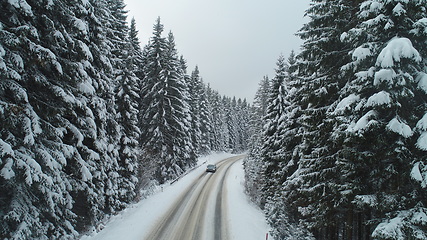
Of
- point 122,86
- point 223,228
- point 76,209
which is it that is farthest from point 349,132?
point 122,86

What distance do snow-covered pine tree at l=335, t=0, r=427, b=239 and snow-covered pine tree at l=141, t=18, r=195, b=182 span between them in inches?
834

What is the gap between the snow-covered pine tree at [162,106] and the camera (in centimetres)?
2577

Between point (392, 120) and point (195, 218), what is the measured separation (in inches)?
513

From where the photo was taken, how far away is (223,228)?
14094mm

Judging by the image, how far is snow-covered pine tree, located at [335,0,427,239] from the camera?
589 cm

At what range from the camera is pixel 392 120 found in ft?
20.4

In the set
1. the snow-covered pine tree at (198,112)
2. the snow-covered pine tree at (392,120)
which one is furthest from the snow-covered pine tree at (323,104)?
the snow-covered pine tree at (198,112)

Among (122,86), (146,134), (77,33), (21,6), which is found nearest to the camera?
(21,6)

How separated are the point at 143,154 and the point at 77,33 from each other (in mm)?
12325

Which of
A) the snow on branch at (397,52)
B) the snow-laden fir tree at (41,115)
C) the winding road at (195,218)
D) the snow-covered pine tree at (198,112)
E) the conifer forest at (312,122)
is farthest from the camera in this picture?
the snow-covered pine tree at (198,112)

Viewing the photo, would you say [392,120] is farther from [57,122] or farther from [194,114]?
[194,114]

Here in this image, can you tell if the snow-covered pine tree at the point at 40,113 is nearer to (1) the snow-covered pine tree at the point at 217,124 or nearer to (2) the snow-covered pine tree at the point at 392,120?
(2) the snow-covered pine tree at the point at 392,120

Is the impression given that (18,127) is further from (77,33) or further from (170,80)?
(170,80)

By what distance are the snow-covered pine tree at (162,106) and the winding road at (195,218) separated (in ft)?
17.8
